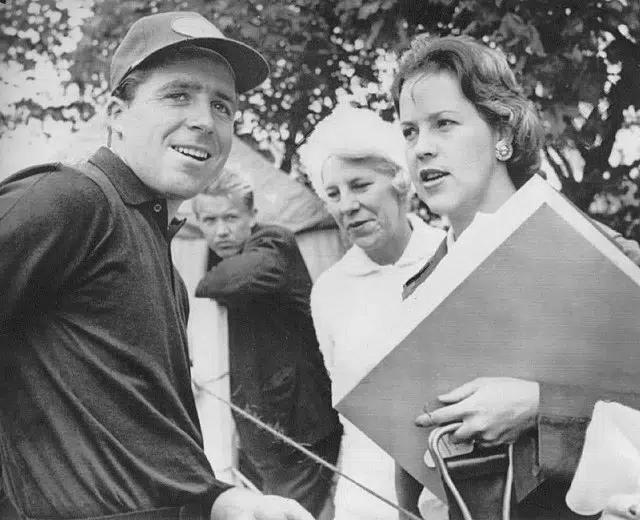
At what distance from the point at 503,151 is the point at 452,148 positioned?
2.9 inches

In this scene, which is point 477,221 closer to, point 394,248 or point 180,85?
point 180,85

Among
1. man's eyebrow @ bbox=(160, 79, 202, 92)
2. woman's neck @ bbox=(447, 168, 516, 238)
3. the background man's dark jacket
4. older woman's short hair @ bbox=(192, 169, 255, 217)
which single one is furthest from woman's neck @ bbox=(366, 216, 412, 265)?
man's eyebrow @ bbox=(160, 79, 202, 92)

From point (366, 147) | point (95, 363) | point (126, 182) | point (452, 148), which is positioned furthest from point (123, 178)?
point (366, 147)

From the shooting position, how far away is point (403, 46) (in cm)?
193

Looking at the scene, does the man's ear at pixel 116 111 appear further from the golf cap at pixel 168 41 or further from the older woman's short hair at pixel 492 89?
the older woman's short hair at pixel 492 89

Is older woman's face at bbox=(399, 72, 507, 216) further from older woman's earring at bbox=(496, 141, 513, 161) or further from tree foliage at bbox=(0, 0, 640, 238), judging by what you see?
tree foliage at bbox=(0, 0, 640, 238)

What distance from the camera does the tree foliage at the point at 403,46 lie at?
190 cm

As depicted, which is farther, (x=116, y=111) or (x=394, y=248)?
(x=394, y=248)

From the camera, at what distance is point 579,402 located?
1.09 metres

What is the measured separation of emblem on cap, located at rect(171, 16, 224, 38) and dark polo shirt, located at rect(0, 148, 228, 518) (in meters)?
0.29

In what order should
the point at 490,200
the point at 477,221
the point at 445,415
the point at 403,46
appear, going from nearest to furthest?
the point at 445,415
the point at 477,221
the point at 490,200
the point at 403,46

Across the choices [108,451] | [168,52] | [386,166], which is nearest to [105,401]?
[108,451]

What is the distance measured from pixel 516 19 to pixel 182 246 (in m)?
0.84

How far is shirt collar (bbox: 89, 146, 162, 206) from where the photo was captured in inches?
48.6
